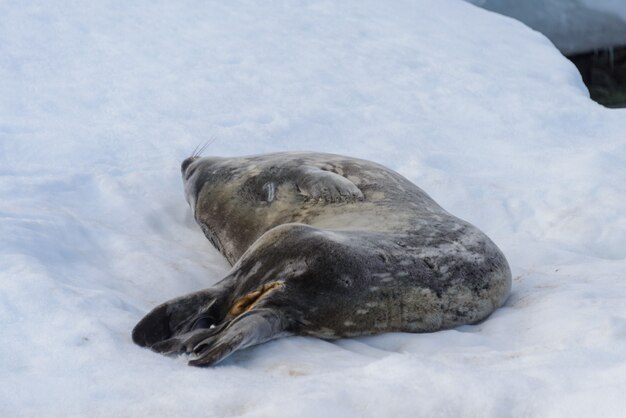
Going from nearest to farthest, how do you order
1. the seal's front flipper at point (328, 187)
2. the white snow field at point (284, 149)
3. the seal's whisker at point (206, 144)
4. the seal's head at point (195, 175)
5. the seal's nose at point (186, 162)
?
1. the white snow field at point (284, 149)
2. the seal's front flipper at point (328, 187)
3. the seal's head at point (195, 175)
4. the seal's nose at point (186, 162)
5. the seal's whisker at point (206, 144)

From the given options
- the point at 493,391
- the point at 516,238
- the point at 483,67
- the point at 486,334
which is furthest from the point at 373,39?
the point at 493,391

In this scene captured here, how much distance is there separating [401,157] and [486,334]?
2392 millimetres

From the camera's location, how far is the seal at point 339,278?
2.90 metres

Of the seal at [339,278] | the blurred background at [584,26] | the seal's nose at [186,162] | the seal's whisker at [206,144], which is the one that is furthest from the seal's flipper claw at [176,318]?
the blurred background at [584,26]

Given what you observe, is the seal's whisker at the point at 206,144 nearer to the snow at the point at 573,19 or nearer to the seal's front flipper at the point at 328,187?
the seal's front flipper at the point at 328,187

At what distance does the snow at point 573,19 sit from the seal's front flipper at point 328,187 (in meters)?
5.72

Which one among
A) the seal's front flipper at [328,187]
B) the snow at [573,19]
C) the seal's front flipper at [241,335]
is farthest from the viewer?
the snow at [573,19]

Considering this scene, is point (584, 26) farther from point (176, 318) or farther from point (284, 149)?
point (176, 318)

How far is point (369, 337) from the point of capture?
10.00 feet

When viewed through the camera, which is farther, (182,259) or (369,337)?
(182,259)

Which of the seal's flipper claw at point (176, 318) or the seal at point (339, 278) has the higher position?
the seal at point (339, 278)

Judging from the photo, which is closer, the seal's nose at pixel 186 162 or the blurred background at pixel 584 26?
the seal's nose at pixel 186 162

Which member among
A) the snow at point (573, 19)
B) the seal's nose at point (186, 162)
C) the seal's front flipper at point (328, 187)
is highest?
the seal's front flipper at point (328, 187)

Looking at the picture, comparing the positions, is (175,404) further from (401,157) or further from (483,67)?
(483,67)
